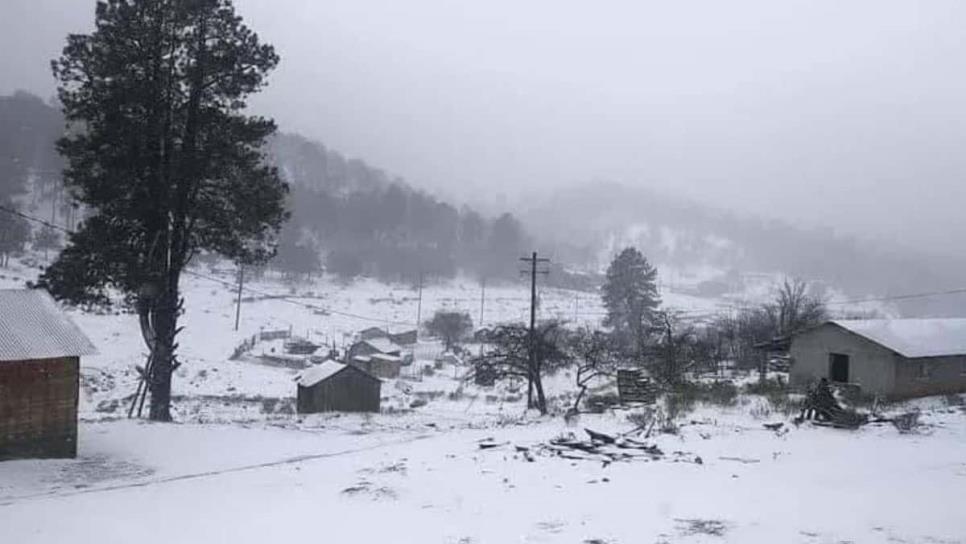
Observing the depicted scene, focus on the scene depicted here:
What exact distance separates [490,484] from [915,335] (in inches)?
1171

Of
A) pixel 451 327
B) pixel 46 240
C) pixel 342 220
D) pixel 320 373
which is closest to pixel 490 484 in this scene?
pixel 320 373

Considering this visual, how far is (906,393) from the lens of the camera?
106 feet

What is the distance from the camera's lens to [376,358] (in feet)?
194

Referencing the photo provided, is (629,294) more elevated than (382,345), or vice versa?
(629,294)

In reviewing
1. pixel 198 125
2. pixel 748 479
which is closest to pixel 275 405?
pixel 198 125

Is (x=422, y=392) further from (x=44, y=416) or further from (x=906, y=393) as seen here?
(x=44, y=416)

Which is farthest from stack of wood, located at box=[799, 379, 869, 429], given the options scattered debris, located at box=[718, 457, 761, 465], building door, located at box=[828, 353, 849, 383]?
building door, located at box=[828, 353, 849, 383]

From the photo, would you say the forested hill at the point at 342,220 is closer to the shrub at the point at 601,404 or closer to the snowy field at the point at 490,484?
the shrub at the point at 601,404

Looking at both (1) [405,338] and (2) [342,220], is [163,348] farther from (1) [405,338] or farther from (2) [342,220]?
(2) [342,220]

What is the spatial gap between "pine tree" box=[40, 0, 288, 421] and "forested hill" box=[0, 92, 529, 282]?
89.6 meters

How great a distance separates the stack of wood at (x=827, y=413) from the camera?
63.3ft

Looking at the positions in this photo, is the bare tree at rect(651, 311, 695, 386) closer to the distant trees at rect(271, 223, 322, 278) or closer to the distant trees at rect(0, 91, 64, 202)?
the distant trees at rect(271, 223, 322, 278)

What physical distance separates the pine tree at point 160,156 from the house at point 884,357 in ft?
85.3

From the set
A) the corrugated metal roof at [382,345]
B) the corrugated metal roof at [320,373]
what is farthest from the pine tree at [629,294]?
the corrugated metal roof at [320,373]
